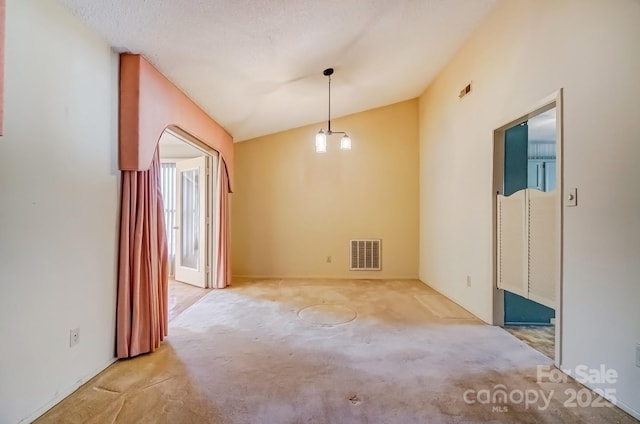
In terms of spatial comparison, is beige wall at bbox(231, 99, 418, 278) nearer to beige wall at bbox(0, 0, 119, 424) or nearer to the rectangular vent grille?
the rectangular vent grille

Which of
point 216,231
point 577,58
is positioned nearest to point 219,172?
point 216,231

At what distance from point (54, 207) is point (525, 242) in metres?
3.56

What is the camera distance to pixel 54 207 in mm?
1837

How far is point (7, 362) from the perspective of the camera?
5.12ft

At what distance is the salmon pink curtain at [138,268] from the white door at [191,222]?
2012mm

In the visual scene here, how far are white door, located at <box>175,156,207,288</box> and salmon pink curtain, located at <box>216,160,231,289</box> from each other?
23cm

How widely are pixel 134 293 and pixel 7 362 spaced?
87 centimetres

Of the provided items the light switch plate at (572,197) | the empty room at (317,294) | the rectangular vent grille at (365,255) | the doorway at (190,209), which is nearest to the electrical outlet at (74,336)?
the empty room at (317,294)

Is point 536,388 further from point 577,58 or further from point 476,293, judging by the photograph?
point 577,58

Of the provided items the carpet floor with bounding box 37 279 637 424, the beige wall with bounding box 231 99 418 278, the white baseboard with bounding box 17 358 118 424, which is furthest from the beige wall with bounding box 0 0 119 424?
the beige wall with bounding box 231 99 418 278

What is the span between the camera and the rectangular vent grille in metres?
5.35

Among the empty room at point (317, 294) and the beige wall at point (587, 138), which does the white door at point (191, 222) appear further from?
the beige wall at point (587, 138)

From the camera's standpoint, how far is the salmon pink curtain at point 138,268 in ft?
7.72

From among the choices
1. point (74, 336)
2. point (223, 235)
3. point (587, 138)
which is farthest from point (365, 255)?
point (74, 336)
